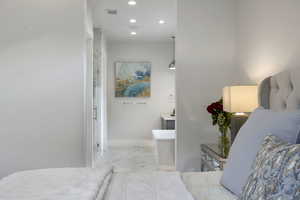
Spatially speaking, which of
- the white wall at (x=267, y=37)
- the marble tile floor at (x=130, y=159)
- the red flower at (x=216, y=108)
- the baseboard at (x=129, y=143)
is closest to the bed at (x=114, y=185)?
the white wall at (x=267, y=37)

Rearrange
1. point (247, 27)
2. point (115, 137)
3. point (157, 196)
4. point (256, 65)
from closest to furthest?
point (157, 196) < point (256, 65) < point (247, 27) < point (115, 137)

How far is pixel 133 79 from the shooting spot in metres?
7.17

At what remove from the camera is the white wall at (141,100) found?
7184 mm

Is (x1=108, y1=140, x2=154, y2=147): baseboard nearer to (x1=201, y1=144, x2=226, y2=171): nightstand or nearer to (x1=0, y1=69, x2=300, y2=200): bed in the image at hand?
(x1=201, y1=144, x2=226, y2=171): nightstand

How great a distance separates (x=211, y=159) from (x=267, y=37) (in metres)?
1.30

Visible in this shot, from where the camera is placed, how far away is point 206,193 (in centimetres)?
154

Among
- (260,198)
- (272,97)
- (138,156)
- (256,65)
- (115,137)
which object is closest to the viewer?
(260,198)

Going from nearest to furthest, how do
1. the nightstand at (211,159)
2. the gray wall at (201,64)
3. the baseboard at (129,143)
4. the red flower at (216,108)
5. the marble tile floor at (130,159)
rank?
the nightstand at (211,159)
the red flower at (216,108)
the gray wall at (201,64)
the marble tile floor at (130,159)
the baseboard at (129,143)

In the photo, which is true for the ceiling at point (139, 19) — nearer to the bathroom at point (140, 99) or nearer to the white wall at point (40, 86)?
the bathroom at point (140, 99)

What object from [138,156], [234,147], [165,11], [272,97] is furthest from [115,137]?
[234,147]

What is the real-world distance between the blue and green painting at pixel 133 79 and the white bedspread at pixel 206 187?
5.31 metres

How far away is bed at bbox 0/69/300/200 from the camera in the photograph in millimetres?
1396

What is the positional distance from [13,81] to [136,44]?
423cm

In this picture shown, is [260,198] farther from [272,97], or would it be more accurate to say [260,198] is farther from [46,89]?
[46,89]
